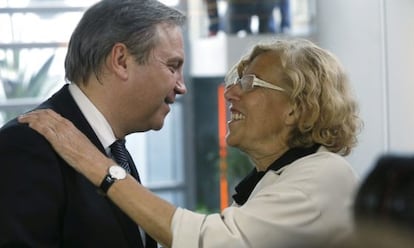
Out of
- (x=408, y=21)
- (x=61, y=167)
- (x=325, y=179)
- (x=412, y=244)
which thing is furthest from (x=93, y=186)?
(x=408, y=21)

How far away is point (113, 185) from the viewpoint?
2059mm

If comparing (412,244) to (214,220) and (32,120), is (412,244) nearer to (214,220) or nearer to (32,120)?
(214,220)

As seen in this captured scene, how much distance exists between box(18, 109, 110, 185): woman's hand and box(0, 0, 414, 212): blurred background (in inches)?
170

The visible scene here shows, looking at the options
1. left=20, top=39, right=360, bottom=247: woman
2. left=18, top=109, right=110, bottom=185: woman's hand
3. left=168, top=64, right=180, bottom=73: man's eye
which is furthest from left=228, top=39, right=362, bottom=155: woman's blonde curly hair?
left=18, top=109, right=110, bottom=185: woman's hand

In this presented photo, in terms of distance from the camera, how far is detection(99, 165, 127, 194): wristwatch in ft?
6.77

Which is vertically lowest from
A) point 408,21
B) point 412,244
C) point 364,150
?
point 364,150

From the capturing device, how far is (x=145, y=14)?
2.29m

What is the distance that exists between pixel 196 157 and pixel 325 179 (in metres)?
7.84

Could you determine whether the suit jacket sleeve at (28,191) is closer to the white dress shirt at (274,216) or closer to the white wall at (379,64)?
the white dress shirt at (274,216)

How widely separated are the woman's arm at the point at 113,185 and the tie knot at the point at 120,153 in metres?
0.19

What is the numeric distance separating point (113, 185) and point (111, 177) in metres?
0.02

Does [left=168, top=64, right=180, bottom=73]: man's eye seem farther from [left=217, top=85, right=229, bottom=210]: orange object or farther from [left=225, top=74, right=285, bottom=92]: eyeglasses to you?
[left=217, top=85, right=229, bottom=210]: orange object

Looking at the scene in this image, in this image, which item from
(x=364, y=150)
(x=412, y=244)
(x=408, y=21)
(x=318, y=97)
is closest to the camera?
(x=412, y=244)

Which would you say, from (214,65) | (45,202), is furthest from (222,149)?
(45,202)
